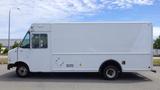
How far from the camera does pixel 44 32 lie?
17.4 metres

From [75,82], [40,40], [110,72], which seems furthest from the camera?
[40,40]

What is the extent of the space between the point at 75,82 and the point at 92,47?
206 cm

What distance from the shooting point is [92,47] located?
17.3 meters

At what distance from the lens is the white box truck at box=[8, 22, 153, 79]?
56.5ft

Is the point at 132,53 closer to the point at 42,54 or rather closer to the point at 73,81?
the point at 73,81

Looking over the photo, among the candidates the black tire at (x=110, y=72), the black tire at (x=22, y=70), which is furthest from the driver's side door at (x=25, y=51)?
the black tire at (x=110, y=72)

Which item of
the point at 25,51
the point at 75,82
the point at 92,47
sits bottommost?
the point at 75,82

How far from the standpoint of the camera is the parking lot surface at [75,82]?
14469 millimetres

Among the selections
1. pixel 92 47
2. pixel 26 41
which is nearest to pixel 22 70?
pixel 26 41

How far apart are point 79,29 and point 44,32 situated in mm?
1716

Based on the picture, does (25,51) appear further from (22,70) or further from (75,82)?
(75,82)

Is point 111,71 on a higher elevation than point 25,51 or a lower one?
lower

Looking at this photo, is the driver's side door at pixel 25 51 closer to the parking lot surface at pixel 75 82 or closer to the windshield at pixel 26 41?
the windshield at pixel 26 41

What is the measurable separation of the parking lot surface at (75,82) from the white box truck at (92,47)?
59cm
